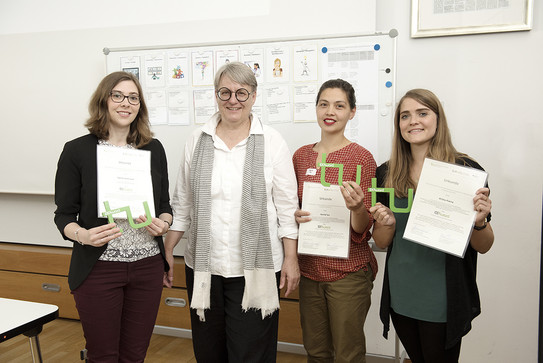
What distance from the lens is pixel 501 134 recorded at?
2.27 meters

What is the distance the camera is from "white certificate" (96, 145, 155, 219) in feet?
4.64

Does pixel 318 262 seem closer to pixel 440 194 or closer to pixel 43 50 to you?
pixel 440 194

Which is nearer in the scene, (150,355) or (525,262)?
(525,262)

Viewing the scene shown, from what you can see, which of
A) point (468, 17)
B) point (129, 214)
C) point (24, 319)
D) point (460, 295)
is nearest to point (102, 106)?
point (129, 214)

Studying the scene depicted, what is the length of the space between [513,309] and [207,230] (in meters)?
1.95

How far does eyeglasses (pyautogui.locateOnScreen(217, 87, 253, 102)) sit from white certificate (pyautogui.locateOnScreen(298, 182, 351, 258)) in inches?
16.5

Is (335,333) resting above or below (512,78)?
below

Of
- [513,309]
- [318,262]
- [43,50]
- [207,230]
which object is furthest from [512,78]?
[43,50]

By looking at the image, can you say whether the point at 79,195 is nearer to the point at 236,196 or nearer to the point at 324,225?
the point at 236,196

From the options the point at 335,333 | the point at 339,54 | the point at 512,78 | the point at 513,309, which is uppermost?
the point at 339,54

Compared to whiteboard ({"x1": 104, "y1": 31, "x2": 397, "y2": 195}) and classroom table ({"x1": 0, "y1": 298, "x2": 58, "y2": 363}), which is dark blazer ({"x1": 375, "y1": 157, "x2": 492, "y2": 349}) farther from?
classroom table ({"x1": 0, "y1": 298, "x2": 58, "y2": 363})

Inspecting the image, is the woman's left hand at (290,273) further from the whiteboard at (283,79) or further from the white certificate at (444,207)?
the whiteboard at (283,79)

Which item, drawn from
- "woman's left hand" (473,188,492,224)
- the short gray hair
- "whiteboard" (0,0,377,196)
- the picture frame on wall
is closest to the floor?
"whiteboard" (0,0,377,196)

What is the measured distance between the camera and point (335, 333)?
1599 mm
